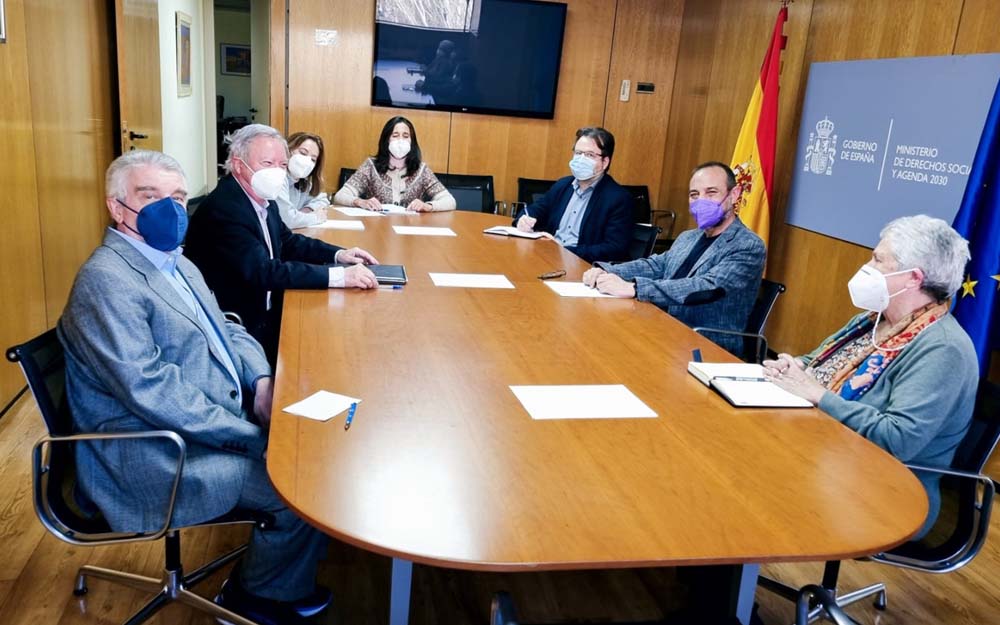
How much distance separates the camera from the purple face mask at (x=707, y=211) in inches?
120

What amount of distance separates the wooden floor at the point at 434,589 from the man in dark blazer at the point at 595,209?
6.65 feet

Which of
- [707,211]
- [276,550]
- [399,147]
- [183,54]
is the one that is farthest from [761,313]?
[183,54]

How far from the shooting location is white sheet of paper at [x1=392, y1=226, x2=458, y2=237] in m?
4.04

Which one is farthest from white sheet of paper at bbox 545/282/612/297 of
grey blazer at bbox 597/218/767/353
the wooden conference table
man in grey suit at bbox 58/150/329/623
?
man in grey suit at bbox 58/150/329/623

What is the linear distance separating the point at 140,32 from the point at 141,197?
13.0 ft

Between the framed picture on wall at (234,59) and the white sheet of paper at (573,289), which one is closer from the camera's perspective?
the white sheet of paper at (573,289)

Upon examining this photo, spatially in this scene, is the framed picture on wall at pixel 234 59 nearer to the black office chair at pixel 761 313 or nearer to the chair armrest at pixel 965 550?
the black office chair at pixel 761 313

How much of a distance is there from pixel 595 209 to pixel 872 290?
2.25 m

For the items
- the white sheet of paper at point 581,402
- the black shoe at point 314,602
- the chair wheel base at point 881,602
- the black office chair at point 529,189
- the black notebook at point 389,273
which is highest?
the black office chair at point 529,189

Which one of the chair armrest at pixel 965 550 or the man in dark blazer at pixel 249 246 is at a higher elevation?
the man in dark blazer at pixel 249 246

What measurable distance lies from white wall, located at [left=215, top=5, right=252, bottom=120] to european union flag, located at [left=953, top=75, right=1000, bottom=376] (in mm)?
11139

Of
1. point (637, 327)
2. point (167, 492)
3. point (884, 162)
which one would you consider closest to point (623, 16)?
point (884, 162)

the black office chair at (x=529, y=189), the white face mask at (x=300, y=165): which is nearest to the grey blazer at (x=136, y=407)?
the white face mask at (x=300, y=165)

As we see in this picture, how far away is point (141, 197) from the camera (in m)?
1.86
